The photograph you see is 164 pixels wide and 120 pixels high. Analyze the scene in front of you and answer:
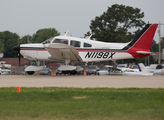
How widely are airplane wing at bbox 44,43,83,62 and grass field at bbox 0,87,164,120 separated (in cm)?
883

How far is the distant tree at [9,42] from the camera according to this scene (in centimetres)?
8362

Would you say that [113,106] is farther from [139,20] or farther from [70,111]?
[139,20]

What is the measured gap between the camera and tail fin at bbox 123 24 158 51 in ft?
65.7

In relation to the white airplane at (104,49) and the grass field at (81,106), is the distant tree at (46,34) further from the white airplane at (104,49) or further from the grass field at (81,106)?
the grass field at (81,106)

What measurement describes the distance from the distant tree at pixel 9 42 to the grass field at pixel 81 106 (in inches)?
3074

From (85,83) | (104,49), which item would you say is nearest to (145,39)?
(104,49)

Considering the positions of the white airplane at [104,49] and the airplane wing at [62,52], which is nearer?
the airplane wing at [62,52]

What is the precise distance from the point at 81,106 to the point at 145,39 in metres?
14.7

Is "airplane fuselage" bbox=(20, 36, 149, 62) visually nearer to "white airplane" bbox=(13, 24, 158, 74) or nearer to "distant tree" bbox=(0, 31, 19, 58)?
"white airplane" bbox=(13, 24, 158, 74)

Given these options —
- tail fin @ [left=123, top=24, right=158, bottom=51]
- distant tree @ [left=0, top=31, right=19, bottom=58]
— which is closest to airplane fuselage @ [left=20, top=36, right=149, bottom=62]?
tail fin @ [left=123, top=24, right=158, bottom=51]

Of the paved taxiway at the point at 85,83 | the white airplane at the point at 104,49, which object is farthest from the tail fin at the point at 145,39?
the paved taxiway at the point at 85,83

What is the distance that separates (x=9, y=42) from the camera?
90750 millimetres

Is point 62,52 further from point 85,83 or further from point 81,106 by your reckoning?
point 81,106

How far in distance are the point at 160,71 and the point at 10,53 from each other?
69742 millimetres
